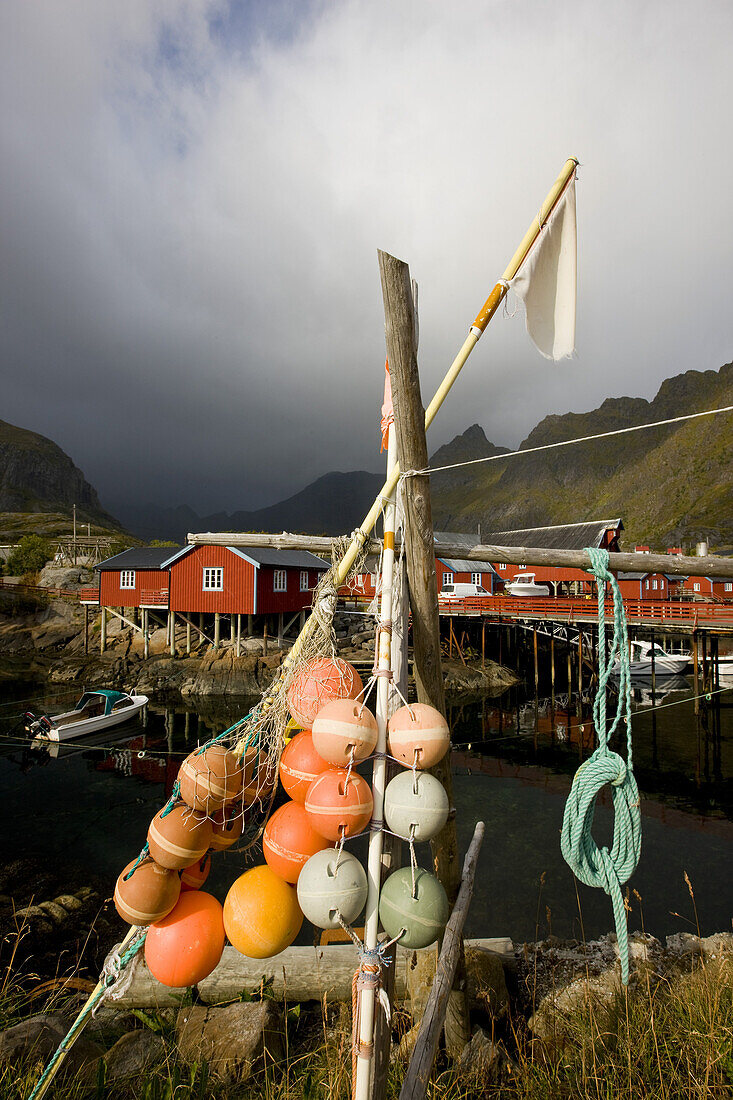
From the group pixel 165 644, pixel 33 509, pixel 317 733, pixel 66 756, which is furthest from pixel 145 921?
pixel 33 509

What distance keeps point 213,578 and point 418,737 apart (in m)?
26.0

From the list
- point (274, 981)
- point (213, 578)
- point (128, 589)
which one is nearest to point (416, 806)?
point (274, 981)

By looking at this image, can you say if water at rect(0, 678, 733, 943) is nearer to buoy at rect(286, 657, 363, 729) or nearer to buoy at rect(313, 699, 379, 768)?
buoy at rect(286, 657, 363, 729)

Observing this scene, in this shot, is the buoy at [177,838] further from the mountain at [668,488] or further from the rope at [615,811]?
the mountain at [668,488]

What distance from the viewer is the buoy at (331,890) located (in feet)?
7.27

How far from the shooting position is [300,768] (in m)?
2.79

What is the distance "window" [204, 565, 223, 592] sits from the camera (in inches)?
1062

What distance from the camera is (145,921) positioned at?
2631 millimetres

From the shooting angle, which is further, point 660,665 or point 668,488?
point 668,488

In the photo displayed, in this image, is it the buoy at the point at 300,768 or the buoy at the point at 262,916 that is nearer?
the buoy at the point at 262,916

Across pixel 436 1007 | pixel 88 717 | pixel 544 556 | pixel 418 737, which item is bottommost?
pixel 88 717

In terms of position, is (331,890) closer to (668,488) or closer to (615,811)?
(615,811)

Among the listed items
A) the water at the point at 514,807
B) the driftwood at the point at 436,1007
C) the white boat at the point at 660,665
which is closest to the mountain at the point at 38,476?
the white boat at the point at 660,665

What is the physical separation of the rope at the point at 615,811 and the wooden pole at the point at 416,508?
0.68 m
